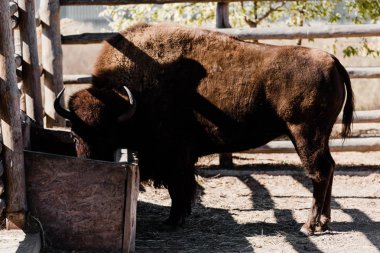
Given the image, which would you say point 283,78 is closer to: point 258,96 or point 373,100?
point 258,96

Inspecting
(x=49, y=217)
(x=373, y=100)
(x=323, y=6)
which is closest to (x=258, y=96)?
(x=49, y=217)

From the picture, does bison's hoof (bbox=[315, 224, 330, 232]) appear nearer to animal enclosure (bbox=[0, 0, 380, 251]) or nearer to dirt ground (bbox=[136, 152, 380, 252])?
dirt ground (bbox=[136, 152, 380, 252])

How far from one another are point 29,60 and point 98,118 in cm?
107

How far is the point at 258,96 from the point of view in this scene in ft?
18.7

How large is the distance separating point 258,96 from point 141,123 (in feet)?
3.42

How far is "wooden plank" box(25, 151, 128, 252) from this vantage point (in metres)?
4.76

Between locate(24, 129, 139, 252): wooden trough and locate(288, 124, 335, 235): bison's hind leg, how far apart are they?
156 centimetres

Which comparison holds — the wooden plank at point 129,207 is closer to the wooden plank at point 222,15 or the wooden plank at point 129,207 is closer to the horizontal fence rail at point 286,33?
the horizontal fence rail at point 286,33

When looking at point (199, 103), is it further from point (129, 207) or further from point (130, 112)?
point (129, 207)

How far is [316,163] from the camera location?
18.5 ft

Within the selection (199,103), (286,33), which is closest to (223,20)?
(286,33)

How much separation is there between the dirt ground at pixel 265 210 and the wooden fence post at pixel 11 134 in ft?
3.28

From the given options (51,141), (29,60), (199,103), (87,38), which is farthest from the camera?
(87,38)

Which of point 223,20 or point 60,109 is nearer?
point 60,109
